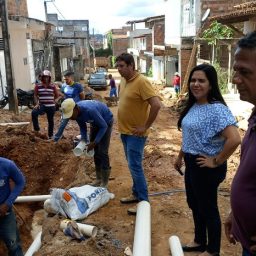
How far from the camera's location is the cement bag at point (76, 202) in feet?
14.1

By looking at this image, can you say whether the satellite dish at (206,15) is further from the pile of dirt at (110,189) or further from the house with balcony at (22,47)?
the pile of dirt at (110,189)

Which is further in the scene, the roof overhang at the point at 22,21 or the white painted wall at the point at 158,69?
the white painted wall at the point at 158,69

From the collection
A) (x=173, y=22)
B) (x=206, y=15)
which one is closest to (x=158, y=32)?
(x=173, y=22)

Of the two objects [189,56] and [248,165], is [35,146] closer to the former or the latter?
[248,165]

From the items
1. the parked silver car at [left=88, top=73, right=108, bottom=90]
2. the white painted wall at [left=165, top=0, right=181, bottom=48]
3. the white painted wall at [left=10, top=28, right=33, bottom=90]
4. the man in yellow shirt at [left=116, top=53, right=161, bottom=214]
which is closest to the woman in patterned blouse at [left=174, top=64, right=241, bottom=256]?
the man in yellow shirt at [left=116, top=53, right=161, bottom=214]

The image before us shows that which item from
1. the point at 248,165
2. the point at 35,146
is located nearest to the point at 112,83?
the point at 35,146

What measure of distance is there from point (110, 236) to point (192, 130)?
1.76 metres

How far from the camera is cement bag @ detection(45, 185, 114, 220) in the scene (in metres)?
4.29

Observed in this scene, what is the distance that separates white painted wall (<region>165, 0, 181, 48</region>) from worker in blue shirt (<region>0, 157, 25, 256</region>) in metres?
18.7

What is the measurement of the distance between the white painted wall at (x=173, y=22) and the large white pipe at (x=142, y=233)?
59.8 feet

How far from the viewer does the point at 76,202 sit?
4332 millimetres

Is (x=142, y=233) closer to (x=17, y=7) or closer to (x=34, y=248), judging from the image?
(x=34, y=248)

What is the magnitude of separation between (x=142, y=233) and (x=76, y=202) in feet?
3.63

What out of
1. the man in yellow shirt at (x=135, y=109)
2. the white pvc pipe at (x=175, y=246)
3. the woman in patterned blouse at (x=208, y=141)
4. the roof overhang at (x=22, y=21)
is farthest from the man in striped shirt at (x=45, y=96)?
the roof overhang at (x=22, y=21)
